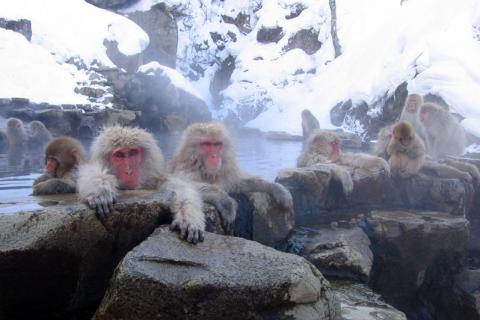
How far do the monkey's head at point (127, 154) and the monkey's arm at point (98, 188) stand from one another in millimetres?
73

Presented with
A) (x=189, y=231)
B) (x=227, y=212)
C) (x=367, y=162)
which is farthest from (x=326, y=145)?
(x=189, y=231)

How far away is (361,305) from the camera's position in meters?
2.99

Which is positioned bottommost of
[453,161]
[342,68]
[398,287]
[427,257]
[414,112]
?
[398,287]

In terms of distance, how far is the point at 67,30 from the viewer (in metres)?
16.3

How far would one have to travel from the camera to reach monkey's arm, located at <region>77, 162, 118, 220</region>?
2469 millimetres

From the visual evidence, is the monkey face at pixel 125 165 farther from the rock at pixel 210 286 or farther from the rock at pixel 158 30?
the rock at pixel 158 30

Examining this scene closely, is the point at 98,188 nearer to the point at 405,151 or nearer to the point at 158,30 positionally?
the point at 405,151

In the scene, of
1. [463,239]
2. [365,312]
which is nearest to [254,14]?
[463,239]

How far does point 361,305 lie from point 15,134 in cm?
832

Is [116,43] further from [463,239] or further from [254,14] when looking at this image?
[463,239]

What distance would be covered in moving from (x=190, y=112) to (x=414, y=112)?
11.8m

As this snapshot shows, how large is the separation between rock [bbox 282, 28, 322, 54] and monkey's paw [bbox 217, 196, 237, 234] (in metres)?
19.8

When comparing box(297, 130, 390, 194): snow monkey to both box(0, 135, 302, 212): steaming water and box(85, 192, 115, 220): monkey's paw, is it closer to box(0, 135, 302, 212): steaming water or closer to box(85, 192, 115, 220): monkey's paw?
box(0, 135, 302, 212): steaming water

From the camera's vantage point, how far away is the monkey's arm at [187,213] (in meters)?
2.44
